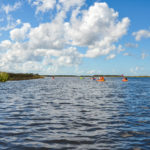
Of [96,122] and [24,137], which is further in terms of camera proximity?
[96,122]

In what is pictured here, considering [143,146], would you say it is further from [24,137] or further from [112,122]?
[24,137]

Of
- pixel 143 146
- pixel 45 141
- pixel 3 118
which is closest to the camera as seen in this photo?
pixel 143 146

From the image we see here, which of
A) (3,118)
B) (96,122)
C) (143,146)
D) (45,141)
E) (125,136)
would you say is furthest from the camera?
(3,118)

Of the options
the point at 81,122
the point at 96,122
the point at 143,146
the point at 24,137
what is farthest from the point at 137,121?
the point at 24,137

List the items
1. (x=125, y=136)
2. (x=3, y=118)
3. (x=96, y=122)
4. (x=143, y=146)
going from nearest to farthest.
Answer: (x=143, y=146), (x=125, y=136), (x=96, y=122), (x=3, y=118)

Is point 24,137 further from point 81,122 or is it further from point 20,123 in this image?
point 81,122

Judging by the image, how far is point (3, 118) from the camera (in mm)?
13078

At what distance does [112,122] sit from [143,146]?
420 centimetres

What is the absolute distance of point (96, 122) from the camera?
39.6 ft

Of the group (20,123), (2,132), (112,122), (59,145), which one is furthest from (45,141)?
(112,122)

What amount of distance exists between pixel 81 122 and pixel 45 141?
3990 mm

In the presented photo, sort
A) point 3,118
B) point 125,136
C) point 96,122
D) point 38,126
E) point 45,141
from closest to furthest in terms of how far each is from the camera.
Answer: point 45,141 → point 125,136 → point 38,126 → point 96,122 → point 3,118

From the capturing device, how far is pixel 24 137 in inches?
354

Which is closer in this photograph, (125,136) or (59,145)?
(59,145)
